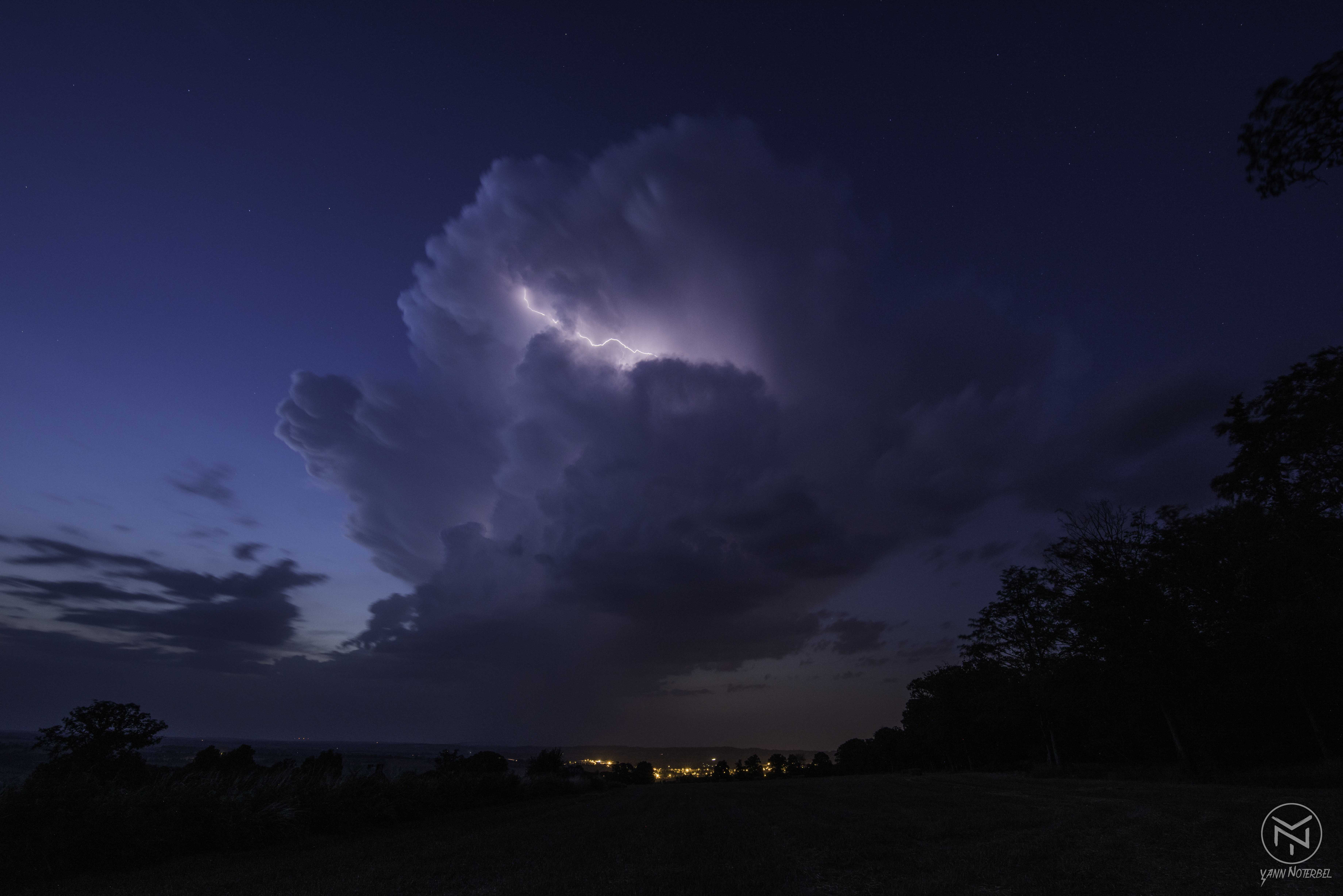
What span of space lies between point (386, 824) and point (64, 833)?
1141 cm

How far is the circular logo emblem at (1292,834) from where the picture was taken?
11.3m

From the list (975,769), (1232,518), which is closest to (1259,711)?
(1232,518)

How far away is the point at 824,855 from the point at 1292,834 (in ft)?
33.7

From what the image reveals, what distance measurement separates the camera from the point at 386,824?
912 inches

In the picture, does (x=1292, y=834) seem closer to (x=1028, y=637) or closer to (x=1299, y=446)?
(x=1299, y=446)

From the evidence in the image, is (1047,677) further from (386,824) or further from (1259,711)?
(386,824)

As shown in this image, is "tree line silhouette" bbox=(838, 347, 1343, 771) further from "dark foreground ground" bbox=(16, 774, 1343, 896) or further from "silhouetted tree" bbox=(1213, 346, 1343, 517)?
"dark foreground ground" bbox=(16, 774, 1343, 896)

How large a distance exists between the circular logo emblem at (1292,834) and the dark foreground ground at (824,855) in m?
0.25

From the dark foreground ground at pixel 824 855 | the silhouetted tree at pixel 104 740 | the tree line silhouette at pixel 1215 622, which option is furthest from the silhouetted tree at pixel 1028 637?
the silhouetted tree at pixel 104 740

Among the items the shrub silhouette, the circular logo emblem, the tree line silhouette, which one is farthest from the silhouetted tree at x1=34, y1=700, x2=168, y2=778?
the tree line silhouette

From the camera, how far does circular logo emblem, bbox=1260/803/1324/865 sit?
11.3 meters

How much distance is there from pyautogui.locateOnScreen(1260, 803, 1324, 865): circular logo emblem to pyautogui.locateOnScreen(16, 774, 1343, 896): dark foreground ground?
25 cm

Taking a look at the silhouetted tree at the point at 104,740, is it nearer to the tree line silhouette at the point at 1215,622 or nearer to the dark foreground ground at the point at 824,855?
the dark foreground ground at the point at 824,855

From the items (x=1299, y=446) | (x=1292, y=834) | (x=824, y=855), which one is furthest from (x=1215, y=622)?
(x=824, y=855)
